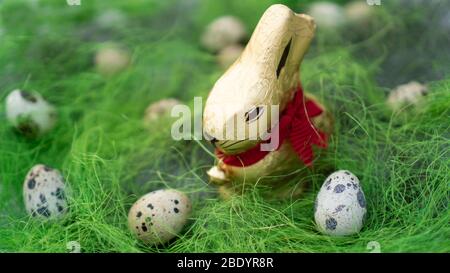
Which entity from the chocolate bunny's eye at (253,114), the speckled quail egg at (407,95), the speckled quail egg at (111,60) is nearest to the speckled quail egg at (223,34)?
the speckled quail egg at (111,60)

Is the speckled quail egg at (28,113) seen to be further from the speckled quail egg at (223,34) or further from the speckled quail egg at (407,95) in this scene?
the speckled quail egg at (407,95)

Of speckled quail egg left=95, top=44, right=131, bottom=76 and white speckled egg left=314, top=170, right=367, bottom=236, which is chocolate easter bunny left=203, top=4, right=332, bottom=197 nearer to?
white speckled egg left=314, top=170, right=367, bottom=236

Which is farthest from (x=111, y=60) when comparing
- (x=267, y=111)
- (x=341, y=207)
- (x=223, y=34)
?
(x=341, y=207)

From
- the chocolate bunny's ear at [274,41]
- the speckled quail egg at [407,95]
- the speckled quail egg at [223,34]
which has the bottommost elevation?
the speckled quail egg at [407,95]

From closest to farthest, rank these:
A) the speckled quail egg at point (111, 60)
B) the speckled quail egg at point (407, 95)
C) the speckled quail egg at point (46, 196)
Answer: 1. the speckled quail egg at point (46, 196)
2. the speckled quail egg at point (407, 95)
3. the speckled quail egg at point (111, 60)

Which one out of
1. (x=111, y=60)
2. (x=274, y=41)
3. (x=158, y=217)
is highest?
(x=274, y=41)

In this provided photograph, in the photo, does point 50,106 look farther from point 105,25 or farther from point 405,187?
point 405,187

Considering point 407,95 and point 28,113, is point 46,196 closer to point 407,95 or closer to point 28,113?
point 28,113
